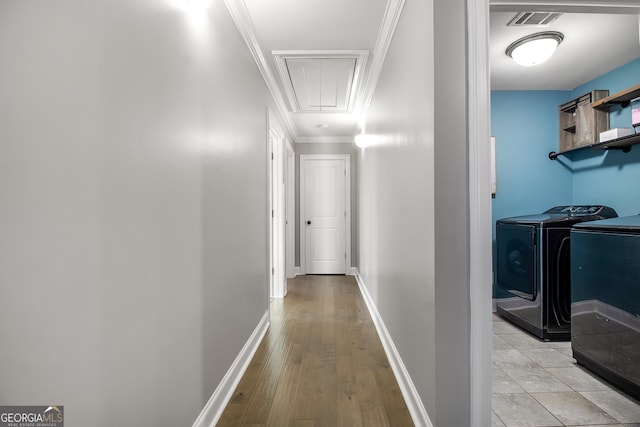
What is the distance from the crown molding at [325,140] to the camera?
5488 millimetres

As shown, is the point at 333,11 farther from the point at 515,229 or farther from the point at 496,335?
the point at 496,335

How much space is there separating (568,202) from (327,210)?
331 centimetres

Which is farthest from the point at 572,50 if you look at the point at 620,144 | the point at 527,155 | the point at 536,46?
the point at 527,155

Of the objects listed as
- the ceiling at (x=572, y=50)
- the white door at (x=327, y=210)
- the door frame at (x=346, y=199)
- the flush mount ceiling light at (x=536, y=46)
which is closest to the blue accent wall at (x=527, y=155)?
the ceiling at (x=572, y=50)

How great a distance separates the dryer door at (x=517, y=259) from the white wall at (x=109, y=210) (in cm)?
261

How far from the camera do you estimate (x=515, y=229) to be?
2.98m

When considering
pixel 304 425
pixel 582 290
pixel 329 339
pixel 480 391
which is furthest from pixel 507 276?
pixel 304 425

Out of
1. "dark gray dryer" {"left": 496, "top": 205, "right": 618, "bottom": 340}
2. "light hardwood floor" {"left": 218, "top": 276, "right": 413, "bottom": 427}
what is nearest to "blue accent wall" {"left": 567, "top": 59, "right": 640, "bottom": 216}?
"dark gray dryer" {"left": 496, "top": 205, "right": 618, "bottom": 340}

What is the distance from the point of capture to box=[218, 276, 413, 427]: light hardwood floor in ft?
5.39

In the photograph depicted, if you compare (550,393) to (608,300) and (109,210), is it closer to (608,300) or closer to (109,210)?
(608,300)

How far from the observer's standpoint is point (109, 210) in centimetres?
87

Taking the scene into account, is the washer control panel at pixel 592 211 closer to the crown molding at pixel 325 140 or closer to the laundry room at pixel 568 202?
the laundry room at pixel 568 202

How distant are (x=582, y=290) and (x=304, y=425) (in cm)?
202

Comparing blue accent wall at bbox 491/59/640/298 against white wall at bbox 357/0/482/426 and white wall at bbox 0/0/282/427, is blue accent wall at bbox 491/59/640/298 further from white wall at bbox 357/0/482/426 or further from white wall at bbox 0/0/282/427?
white wall at bbox 0/0/282/427
